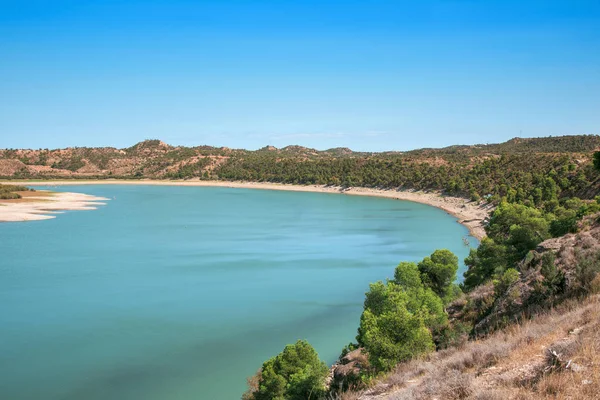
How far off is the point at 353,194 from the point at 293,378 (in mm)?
89846

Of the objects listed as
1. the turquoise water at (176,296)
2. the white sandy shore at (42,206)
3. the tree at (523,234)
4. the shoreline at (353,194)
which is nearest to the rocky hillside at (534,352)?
the turquoise water at (176,296)

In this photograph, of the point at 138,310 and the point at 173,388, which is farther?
the point at 138,310

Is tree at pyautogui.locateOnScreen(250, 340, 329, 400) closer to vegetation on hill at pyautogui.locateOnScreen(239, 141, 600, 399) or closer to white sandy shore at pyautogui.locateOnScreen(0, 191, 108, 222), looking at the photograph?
vegetation on hill at pyautogui.locateOnScreen(239, 141, 600, 399)

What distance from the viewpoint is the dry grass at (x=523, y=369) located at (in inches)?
221

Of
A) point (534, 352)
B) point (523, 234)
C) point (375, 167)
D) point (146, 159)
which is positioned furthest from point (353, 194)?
point (146, 159)

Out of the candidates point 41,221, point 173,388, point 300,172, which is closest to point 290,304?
point 173,388

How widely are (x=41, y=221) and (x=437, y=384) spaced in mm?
62900

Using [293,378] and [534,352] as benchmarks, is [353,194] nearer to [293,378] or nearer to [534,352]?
[293,378]

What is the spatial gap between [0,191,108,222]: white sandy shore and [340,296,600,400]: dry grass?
6362 centimetres

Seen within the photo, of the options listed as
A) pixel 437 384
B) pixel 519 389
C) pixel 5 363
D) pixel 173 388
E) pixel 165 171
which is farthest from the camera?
pixel 165 171

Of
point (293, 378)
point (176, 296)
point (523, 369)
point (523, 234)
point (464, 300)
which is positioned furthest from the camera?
point (176, 296)

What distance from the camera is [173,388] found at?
17.1 m

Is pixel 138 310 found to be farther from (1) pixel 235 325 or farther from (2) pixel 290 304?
(2) pixel 290 304

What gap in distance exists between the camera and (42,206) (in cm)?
7256
